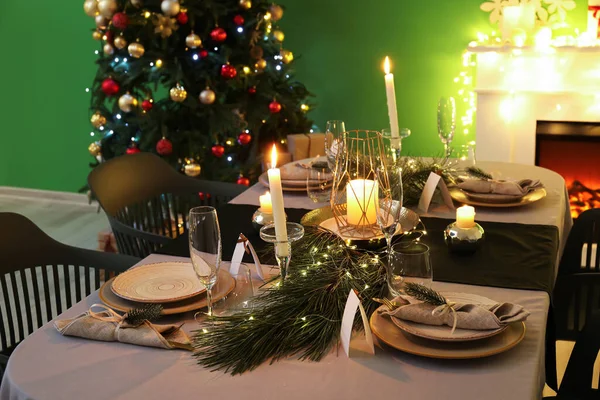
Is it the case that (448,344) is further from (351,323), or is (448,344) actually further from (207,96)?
(207,96)

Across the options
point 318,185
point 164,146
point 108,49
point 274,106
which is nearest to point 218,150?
point 164,146

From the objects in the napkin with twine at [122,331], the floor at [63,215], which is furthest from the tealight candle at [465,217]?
the floor at [63,215]

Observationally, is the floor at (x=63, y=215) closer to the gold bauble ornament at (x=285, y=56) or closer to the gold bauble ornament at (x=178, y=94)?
the gold bauble ornament at (x=178, y=94)

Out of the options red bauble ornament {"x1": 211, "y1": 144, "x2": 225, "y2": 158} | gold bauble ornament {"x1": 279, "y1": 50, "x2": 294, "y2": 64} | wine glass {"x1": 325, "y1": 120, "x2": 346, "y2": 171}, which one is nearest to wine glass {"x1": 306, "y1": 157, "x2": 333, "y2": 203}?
wine glass {"x1": 325, "y1": 120, "x2": 346, "y2": 171}

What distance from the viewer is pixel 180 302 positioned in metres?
1.36

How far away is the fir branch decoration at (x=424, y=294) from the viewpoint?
1225 mm

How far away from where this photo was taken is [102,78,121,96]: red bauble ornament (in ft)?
11.4

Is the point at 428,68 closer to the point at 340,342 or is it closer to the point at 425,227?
the point at 425,227

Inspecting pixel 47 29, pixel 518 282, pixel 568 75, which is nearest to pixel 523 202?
pixel 518 282

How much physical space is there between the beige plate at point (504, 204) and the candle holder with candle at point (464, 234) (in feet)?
1.09

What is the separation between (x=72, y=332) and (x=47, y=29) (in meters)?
3.79

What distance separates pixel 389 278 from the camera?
130 cm

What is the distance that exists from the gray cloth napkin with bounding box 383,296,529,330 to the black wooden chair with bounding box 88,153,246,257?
1.10m

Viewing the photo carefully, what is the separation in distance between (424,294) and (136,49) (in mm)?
2446
